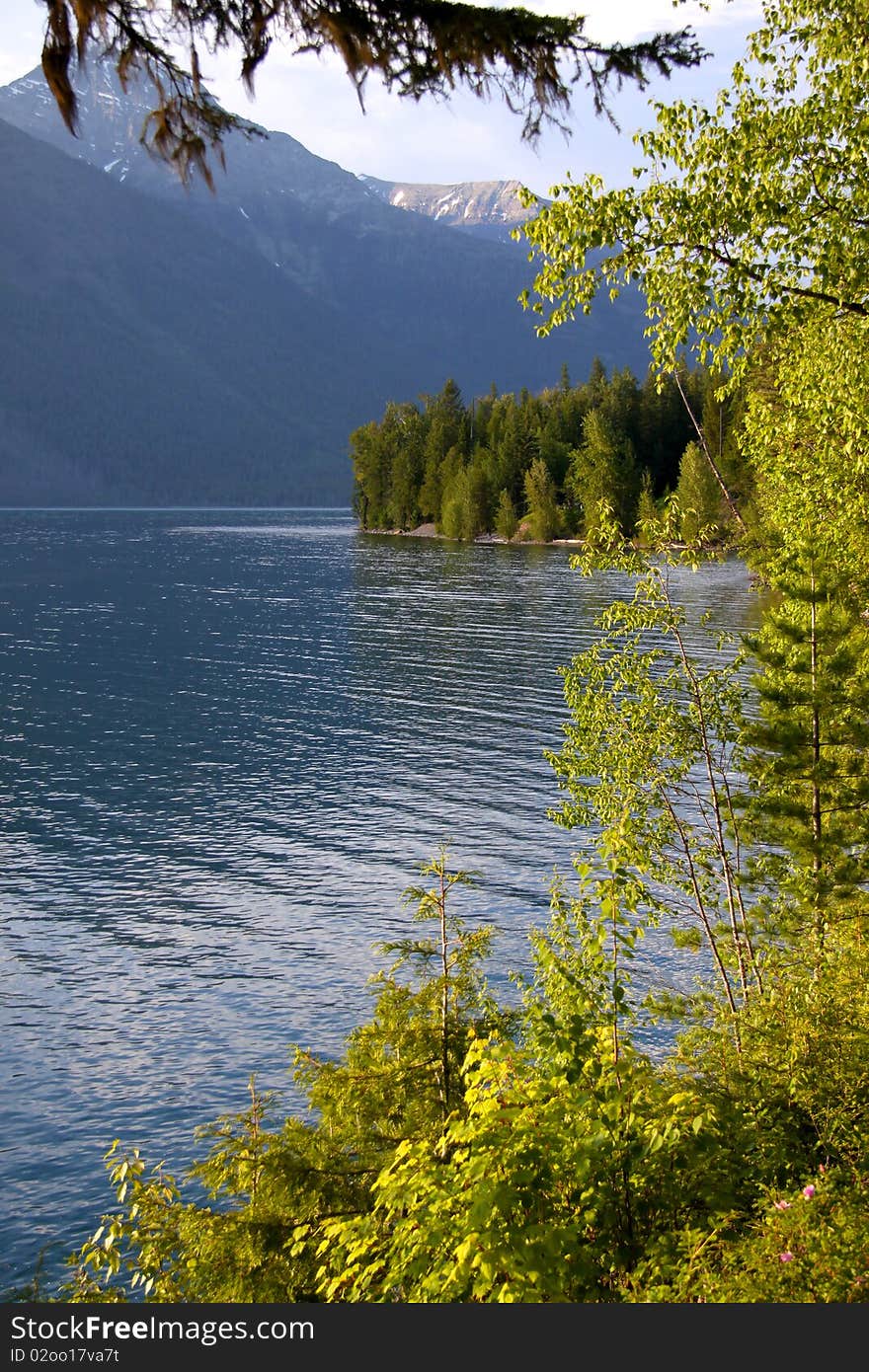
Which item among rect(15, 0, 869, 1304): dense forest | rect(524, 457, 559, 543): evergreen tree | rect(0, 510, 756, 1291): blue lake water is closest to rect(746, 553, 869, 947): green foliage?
rect(15, 0, 869, 1304): dense forest

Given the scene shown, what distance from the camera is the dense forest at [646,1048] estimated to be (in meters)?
8.51

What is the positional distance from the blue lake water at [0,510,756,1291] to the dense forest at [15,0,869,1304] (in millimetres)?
2411

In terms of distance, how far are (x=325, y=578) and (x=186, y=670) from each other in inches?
2091

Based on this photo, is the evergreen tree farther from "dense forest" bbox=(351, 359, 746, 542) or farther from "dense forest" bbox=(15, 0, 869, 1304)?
"dense forest" bbox=(15, 0, 869, 1304)

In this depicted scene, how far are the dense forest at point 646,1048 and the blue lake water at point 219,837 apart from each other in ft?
7.91

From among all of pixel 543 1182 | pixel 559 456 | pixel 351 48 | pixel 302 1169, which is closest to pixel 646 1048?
pixel 302 1169

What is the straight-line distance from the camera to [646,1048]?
22.1 meters

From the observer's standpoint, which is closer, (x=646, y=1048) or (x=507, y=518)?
(x=646, y=1048)

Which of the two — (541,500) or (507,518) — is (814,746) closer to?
(541,500)

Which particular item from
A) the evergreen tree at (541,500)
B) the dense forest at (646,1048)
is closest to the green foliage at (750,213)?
the dense forest at (646,1048)

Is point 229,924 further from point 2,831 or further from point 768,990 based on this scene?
point 768,990

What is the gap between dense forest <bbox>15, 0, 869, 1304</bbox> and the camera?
851 centimetres

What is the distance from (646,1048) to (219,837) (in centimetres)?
1913

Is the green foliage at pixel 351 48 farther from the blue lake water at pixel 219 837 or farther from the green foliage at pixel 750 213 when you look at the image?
the blue lake water at pixel 219 837
